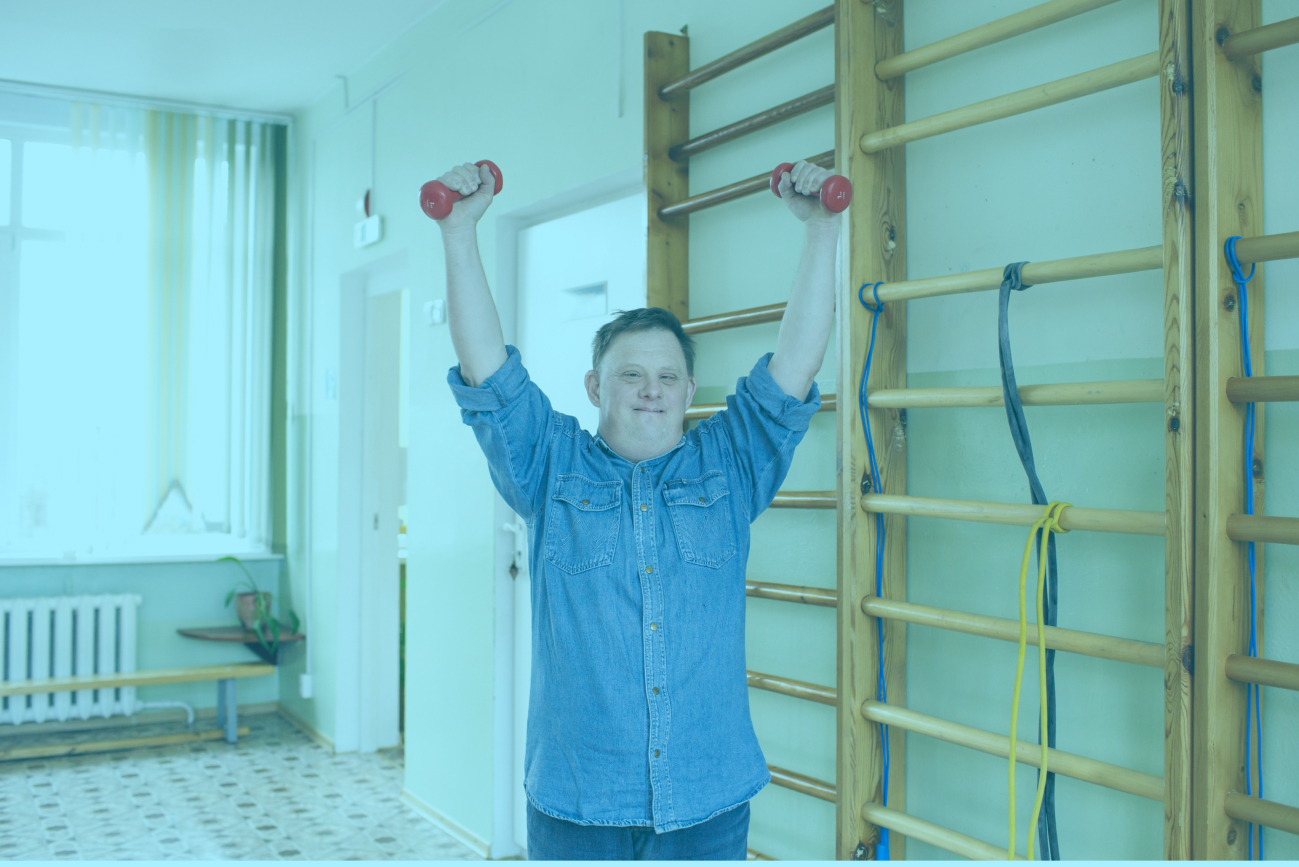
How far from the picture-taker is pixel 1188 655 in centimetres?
131

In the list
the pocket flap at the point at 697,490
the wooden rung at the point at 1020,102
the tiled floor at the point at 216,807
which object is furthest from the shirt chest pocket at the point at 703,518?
the tiled floor at the point at 216,807

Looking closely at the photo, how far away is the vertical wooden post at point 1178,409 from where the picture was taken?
1306 mm

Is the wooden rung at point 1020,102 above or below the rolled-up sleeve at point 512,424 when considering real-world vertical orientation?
above

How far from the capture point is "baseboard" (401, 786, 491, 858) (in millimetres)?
3348

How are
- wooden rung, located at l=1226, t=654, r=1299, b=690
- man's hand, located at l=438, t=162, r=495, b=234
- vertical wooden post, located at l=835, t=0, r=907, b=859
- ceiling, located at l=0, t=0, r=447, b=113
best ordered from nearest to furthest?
wooden rung, located at l=1226, t=654, r=1299, b=690
man's hand, located at l=438, t=162, r=495, b=234
vertical wooden post, located at l=835, t=0, r=907, b=859
ceiling, located at l=0, t=0, r=447, b=113

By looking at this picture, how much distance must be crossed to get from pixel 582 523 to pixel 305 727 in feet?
13.3

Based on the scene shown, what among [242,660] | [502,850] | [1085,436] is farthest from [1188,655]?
[242,660]

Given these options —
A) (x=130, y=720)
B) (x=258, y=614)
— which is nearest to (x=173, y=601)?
(x=258, y=614)

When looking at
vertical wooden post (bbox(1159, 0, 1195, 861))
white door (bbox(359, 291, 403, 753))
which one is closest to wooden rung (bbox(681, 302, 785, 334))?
vertical wooden post (bbox(1159, 0, 1195, 861))

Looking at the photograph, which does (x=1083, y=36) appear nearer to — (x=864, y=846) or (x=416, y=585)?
(x=864, y=846)

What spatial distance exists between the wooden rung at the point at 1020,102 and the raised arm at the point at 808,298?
1.09 feet

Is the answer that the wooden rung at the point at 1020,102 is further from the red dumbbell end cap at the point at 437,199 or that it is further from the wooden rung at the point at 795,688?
the wooden rung at the point at 795,688

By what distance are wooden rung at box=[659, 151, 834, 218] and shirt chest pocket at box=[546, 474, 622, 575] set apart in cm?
73

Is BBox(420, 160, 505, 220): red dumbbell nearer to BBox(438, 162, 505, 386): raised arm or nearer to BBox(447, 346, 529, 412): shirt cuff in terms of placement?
BBox(438, 162, 505, 386): raised arm
